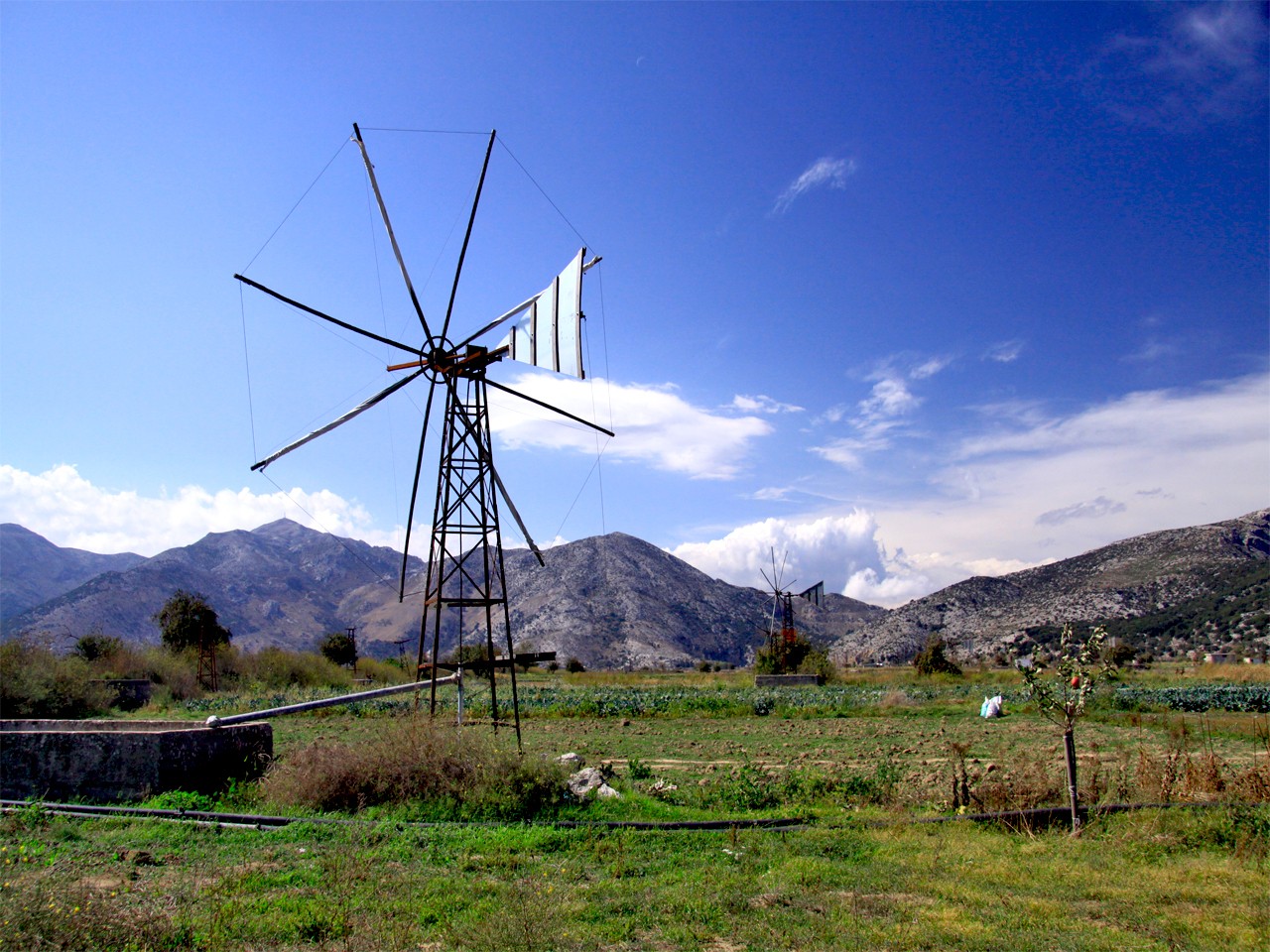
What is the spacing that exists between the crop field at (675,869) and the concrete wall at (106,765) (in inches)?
27.3

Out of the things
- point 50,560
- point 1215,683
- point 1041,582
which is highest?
point 50,560

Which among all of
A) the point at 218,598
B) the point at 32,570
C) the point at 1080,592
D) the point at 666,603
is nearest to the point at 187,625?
the point at 666,603

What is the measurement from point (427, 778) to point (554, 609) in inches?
4090

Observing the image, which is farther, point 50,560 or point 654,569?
point 50,560

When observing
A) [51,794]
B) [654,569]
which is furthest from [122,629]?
[51,794]

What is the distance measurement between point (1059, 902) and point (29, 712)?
102ft

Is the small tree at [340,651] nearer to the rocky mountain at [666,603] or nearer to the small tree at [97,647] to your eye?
the rocky mountain at [666,603]

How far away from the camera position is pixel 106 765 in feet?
38.8

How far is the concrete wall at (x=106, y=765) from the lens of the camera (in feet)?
38.5

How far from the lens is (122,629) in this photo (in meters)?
124

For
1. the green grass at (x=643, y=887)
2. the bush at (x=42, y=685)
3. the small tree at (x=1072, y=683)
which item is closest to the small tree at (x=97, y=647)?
the bush at (x=42, y=685)

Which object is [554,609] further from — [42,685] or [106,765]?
[106,765]

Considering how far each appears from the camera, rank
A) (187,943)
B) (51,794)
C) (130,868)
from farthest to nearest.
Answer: (51,794), (130,868), (187,943)

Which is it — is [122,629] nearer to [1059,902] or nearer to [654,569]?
[654,569]
